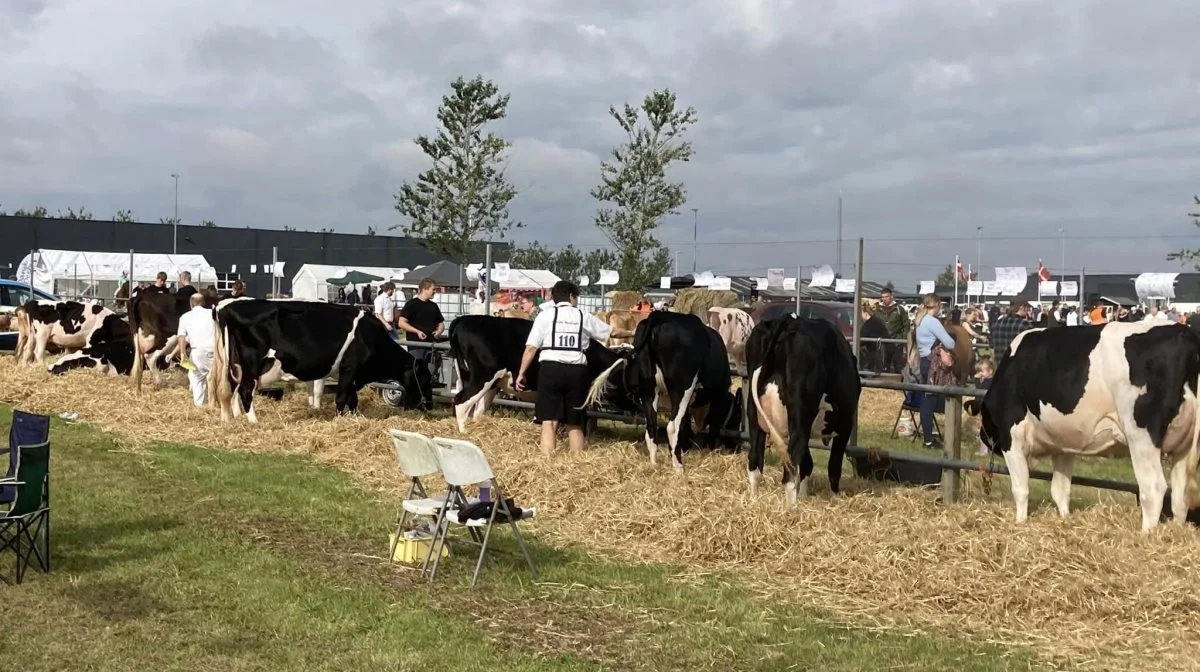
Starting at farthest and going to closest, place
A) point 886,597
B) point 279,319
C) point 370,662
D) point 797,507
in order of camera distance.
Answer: point 279,319, point 797,507, point 886,597, point 370,662

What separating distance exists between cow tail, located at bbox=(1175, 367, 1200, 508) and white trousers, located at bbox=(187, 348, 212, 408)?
10.7 metres

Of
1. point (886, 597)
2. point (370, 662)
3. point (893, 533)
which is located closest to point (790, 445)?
point (893, 533)

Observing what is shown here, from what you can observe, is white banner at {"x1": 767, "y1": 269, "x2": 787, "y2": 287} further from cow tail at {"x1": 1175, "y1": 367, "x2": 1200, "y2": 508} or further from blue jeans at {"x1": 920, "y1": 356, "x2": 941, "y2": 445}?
cow tail at {"x1": 1175, "y1": 367, "x2": 1200, "y2": 508}

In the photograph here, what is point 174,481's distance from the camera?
947cm

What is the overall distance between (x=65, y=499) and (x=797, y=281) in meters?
8.61

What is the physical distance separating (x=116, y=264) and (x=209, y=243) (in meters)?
20.1

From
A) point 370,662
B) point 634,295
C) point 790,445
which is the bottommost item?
point 370,662

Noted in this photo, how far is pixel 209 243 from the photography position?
5875 centimetres

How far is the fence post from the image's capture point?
838 centimetres

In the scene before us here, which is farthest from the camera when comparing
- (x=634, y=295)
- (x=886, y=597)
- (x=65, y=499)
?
(x=634, y=295)

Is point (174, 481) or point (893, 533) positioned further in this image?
point (174, 481)

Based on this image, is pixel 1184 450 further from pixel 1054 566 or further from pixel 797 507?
pixel 797 507

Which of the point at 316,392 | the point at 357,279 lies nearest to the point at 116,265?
the point at 357,279

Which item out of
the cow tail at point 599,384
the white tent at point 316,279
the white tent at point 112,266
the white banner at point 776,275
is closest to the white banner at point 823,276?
the white banner at point 776,275
